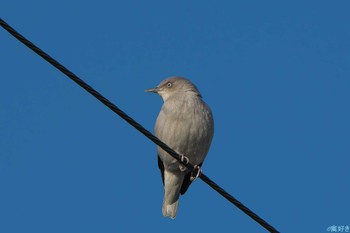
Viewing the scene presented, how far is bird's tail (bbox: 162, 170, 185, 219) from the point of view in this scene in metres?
12.0

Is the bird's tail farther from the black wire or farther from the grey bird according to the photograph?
the black wire

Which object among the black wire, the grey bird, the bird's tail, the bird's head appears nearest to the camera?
the black wire

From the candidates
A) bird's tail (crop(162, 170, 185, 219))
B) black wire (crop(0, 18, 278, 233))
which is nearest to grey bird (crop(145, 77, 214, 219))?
bird's tail (crop(162, 170, 185, 219))

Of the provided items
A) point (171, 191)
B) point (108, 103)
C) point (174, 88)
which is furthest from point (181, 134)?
point (108, 103)

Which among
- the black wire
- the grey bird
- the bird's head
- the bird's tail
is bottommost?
the black wire

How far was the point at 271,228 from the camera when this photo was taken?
770 centimetres

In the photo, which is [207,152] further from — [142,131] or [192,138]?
[142,131]

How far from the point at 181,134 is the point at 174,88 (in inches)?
58.1

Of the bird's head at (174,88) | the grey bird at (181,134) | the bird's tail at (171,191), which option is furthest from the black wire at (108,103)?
the bird's head at (174,88)

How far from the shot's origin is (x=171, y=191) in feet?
40.0

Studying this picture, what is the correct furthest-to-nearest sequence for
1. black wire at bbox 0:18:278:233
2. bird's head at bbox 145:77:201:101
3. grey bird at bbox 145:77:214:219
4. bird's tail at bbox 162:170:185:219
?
bird's head at bbox 145:77:201:101
bird's tail at bbox 162:170:185:219
grey bird at bbox 145:77:214:219
black wire at bbox 0:18:278:233

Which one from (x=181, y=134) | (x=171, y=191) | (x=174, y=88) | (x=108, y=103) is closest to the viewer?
(x=108, y=103)

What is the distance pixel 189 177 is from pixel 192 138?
1.09 meters

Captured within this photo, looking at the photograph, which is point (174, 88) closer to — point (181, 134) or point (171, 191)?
point (181, 134)
